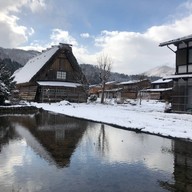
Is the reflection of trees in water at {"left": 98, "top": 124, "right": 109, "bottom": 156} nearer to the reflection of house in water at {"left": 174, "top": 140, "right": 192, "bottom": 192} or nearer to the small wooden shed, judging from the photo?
the reflection of house in water at {"left": 174, "top": 140, "right": 192, "bottom": 192}

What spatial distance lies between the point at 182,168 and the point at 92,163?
2.68 meters

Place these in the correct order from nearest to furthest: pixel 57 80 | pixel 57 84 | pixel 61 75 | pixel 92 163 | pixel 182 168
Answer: pixel 182 168 < pixel 92 163 < pixel 57 84 < pixel 57 80 < pixel 61 75

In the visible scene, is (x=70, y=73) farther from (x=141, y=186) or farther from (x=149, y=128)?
(x=141, y=186)

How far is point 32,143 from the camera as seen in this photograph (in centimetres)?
1291

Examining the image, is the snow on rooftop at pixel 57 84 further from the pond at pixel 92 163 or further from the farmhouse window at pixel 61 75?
the pond at pixel 92 163

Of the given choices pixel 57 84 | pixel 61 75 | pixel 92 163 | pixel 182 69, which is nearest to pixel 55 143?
pixel 92 163

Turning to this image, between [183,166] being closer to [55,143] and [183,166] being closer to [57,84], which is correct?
[55,143]

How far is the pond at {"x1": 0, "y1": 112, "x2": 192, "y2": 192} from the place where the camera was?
7438mm

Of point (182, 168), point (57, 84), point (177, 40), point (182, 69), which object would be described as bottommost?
point (182, 168)

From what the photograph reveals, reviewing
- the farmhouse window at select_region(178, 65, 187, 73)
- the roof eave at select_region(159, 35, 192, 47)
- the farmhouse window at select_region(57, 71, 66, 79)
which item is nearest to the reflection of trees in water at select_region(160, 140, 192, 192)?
the roof eave at select_region(159, 35, 192, 47)

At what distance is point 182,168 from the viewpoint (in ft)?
30.9

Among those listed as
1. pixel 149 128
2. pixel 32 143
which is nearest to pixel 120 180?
pixel 32 143

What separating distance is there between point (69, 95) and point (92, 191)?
45495 mm

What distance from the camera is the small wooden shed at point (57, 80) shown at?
50.8 meters
